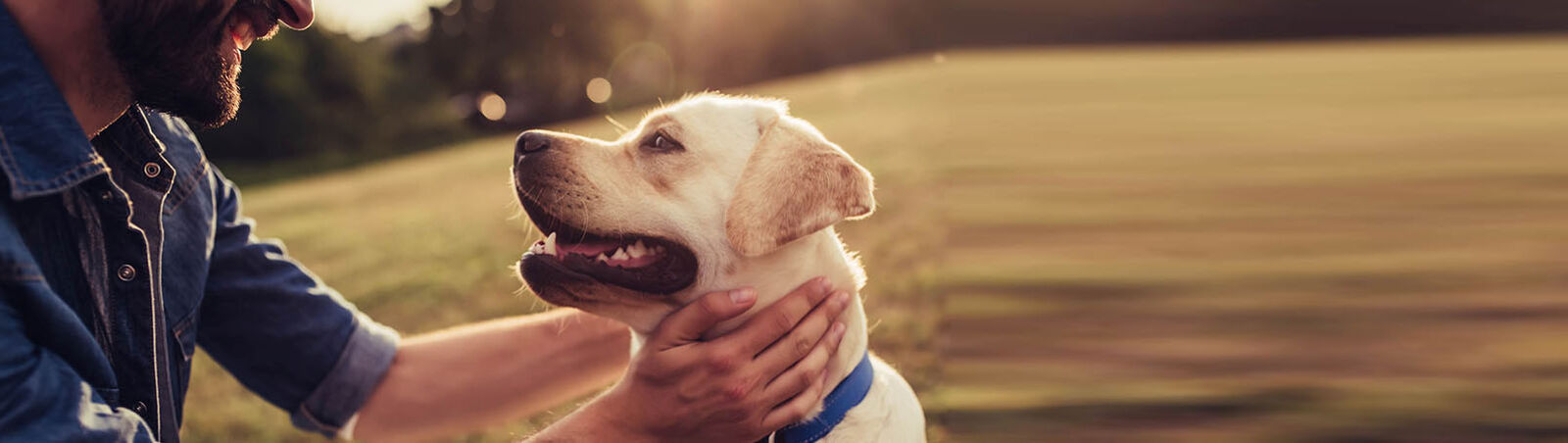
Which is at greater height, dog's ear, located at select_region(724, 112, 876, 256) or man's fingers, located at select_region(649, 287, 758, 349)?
dog's ear, located at select_region(724, 112, 876, 256)

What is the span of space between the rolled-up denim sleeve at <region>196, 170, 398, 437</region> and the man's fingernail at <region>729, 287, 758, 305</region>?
1222 mm

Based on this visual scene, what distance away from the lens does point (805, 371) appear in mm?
2682

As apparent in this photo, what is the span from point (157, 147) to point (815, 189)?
155 cm

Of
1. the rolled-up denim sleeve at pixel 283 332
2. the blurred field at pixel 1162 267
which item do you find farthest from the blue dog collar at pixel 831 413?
the blurred field at pixel 1162 267

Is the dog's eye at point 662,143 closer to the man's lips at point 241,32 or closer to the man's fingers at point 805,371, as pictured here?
the man's fingers at point 805,371

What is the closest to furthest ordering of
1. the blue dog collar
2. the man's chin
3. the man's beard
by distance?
the man's beard < the man's chin < the blue dog collar

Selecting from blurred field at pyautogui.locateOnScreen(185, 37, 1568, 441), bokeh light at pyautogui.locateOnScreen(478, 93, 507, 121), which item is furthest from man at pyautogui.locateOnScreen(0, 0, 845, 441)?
bokeh light at pyautogui.locateOnScreen(478, 93, 507, 121)

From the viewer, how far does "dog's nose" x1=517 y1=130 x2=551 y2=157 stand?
2.93 meters

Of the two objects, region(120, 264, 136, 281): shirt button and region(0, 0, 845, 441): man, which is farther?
region(120, 264, 136, 281): shirt button

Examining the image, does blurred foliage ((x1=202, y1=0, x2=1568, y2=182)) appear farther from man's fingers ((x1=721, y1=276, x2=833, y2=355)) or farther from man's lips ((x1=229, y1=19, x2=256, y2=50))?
man's lips ((x1=229, y1=19, x2=256, y2=50))

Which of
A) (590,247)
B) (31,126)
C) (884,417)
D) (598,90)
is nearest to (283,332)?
(590,247)

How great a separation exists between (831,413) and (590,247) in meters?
0.74

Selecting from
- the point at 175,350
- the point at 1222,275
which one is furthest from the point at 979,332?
the point at 175,350

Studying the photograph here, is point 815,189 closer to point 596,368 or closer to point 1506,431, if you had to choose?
point 596,368
